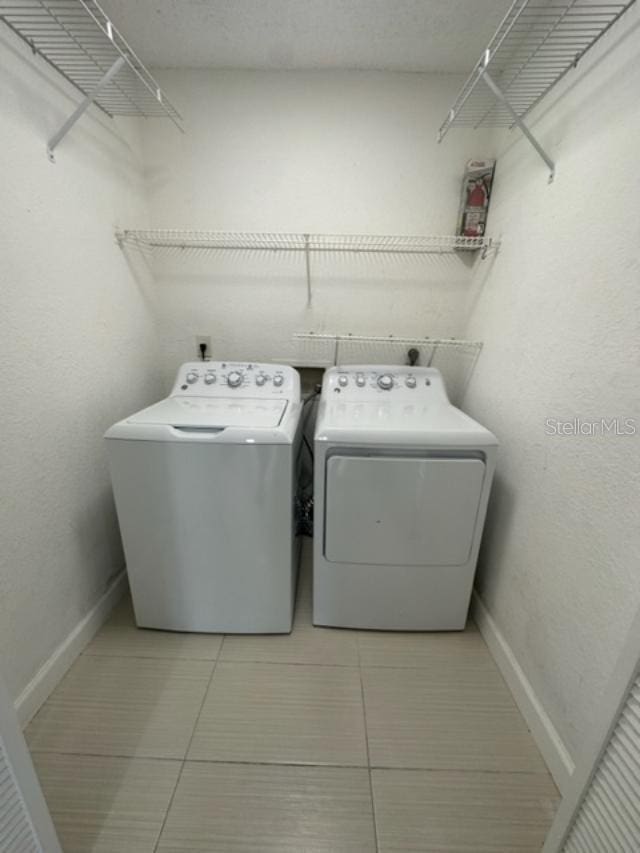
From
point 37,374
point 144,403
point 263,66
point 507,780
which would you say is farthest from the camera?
point 144,403

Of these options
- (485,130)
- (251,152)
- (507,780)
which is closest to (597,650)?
(507,780)

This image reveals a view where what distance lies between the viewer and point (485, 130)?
5.31 ft

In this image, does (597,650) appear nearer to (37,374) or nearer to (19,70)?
(37,374)

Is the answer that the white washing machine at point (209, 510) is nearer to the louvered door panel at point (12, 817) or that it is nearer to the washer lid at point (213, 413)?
the washer lid at point (213, 413)

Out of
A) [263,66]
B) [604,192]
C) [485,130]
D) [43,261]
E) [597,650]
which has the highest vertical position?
[263,66]

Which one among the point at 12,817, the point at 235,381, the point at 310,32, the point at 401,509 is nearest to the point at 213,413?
the point at 235,381

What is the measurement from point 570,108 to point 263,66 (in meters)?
1.30

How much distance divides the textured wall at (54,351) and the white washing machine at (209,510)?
21 cm

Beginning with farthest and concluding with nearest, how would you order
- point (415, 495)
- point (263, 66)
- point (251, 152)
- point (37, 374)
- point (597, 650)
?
point (251, 152) < point (263, 66) < point (415, 495) < point (37, 374) < point (597, 650)

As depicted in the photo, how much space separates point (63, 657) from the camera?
4.16 ft

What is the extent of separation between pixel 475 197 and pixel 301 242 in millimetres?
849

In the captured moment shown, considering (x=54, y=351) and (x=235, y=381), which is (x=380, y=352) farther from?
(x=54, y=351)

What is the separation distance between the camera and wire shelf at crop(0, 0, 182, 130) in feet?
3.22

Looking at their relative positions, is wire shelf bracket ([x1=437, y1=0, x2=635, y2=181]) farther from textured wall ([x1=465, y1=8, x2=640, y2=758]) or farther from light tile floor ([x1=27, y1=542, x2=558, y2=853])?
light tile floor ([x1=27, y1=542, x2=558, y2=853])
